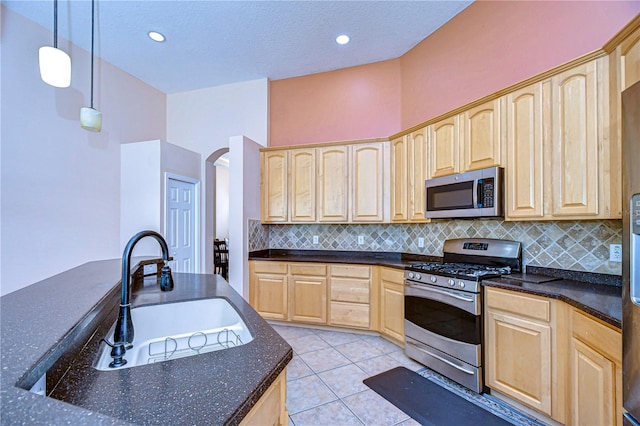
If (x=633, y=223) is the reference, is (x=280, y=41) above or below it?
above

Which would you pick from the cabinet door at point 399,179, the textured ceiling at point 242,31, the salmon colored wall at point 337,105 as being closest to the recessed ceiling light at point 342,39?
the textured ceiling at point 242,31

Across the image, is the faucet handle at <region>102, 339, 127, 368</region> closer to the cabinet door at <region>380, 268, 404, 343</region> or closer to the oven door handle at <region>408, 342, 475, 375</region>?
the oven door handle at <region>408, 342, 475, 375</region>

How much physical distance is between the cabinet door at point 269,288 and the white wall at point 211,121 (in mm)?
1228

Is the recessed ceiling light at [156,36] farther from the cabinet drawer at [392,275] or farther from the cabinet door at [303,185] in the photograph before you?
the cabinet drawer at [392,275]

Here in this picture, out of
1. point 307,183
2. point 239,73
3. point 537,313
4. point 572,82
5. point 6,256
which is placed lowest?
point 537,313

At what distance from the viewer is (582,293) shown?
5.81 feet

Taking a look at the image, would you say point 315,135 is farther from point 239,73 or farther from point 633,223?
point 633,223

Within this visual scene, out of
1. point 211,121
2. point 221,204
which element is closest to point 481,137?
point 211,121

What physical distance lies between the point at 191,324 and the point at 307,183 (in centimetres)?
255

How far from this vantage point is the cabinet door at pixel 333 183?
12.0ft

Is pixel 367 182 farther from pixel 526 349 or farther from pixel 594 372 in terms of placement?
pixel 594 372

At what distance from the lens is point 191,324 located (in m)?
1.50

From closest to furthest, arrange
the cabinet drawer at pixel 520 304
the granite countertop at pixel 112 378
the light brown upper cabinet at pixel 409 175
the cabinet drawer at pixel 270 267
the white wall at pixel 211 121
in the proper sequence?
1. the granite countertop at pixel 112 378
2. the cabinet drawer at pixel 520 304
3. the light brown upper cabinet at pixel 409 175
4. the cabinet drawer at pixel 270 267
5. the white wall at pixel 211 121

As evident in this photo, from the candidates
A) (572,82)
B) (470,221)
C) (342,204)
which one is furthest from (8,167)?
(572,82)
